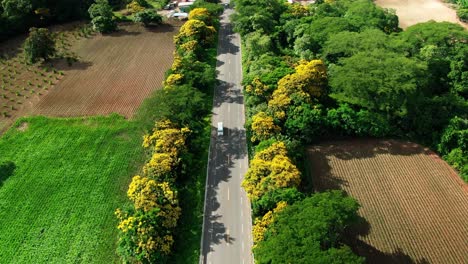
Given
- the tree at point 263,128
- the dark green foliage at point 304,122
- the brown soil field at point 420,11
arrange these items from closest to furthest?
the tree at point 263,128, the dark green foliage at point 304,122, the brown soil field at point 420,11

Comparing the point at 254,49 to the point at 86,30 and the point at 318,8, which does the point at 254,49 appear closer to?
the point at 318,8

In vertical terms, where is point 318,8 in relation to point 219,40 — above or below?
above

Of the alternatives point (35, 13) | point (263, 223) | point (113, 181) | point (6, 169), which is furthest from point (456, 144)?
point (35, 13)

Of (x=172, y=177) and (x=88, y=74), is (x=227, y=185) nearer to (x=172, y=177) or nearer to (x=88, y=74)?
(x=172, y=177)

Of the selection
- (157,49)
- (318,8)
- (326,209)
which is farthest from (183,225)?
(318,8)

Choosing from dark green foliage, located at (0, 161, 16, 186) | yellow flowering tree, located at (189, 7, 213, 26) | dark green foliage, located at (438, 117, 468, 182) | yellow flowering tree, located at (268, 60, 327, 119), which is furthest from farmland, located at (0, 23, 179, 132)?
dark green foliage, located at (438, 117, 468, 182)

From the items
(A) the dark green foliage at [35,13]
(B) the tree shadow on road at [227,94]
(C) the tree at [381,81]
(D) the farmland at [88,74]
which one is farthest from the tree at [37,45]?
(C) the tree at [381,81]

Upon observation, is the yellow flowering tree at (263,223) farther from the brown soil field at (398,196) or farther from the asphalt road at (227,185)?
the brown soil field at (398,196)
